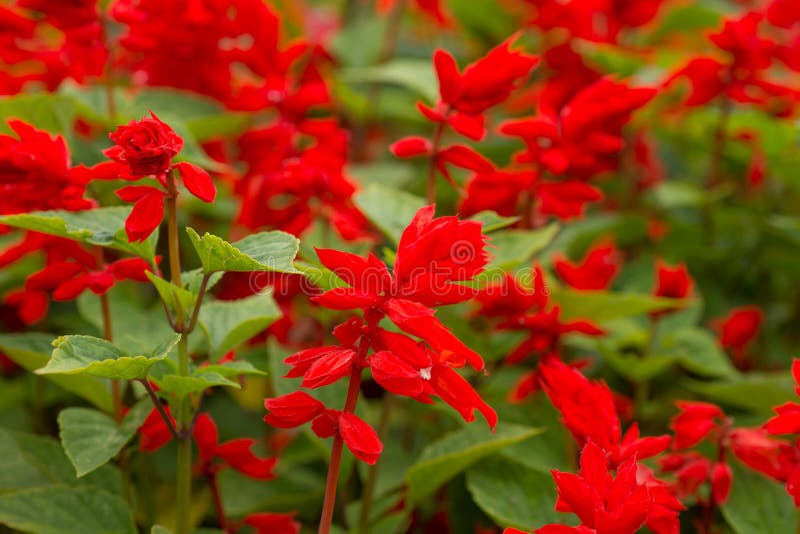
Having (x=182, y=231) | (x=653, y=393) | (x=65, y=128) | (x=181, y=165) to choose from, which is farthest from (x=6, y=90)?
(x=653, y=393)

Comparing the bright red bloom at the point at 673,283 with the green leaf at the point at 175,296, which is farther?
the bright red bloom at the point at 673,283

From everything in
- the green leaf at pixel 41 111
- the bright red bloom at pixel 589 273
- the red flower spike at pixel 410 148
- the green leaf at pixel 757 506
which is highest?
the red flower spike at pixel 410 148

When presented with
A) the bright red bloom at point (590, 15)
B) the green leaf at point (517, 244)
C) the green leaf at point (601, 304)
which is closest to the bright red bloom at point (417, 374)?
the green leaf at point (517, 244)

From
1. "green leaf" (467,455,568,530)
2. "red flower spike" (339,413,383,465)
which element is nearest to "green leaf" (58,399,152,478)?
"red flower spike" (339,413,383,465)

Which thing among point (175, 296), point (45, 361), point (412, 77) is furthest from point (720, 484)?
point (412, 77)

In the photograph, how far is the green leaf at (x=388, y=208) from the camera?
0.87m

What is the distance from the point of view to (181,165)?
0.63 metres

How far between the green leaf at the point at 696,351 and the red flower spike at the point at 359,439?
0.55 metres

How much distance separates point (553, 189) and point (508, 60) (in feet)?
0.68

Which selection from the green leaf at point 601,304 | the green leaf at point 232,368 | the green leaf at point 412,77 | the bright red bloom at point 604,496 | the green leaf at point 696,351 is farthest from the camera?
the green leaf at point 412,77

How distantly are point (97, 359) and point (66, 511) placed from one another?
0.21 meters

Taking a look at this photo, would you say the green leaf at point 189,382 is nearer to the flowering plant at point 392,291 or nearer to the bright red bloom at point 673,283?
the flowering plant at point 392,291

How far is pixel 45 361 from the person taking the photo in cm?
81

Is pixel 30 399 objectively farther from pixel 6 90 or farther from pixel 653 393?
pixel 653 393
